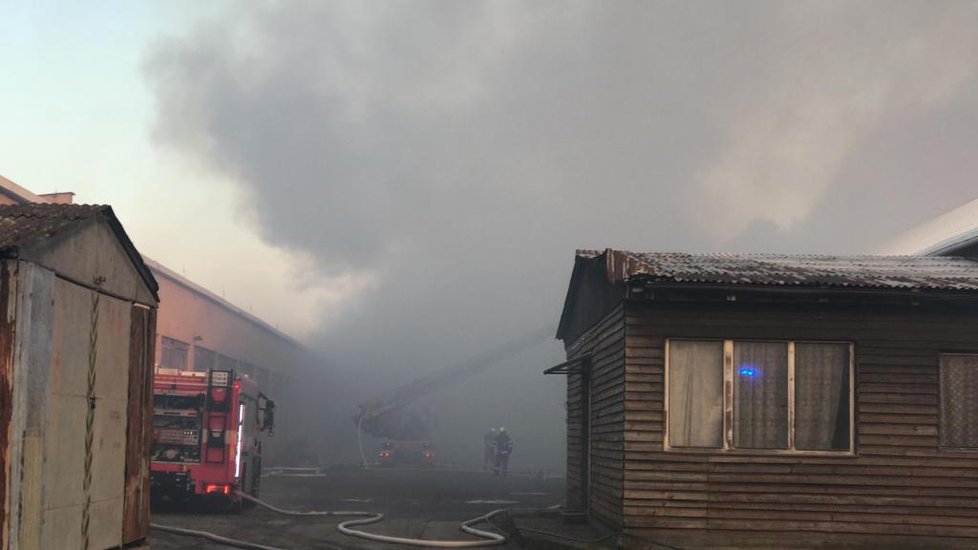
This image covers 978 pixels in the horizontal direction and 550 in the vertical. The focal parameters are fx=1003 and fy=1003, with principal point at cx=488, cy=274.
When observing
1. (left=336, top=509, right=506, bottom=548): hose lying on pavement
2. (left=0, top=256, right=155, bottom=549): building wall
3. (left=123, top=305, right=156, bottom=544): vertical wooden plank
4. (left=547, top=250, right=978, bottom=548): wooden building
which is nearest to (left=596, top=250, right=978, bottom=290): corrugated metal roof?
(left=547, top=250, right=978, bottom=548): wooden building

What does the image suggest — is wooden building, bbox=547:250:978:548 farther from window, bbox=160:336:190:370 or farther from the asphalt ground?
window, bbox=160:336:190:370

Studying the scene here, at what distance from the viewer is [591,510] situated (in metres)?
16.8

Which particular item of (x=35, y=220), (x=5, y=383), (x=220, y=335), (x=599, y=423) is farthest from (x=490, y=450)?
(x=5, y=383)

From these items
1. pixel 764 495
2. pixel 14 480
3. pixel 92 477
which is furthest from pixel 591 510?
pixel 14 480

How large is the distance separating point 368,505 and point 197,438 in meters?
5.52

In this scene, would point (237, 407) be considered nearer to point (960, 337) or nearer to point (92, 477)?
point (92, 477)

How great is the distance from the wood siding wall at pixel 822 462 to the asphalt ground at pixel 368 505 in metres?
3.49

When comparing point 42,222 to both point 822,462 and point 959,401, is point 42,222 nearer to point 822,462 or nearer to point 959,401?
point 822,462

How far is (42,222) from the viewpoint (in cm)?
952

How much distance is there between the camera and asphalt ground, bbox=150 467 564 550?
16.1 m

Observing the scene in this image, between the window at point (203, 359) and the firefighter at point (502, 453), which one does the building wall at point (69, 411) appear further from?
the window at point (203, 359)

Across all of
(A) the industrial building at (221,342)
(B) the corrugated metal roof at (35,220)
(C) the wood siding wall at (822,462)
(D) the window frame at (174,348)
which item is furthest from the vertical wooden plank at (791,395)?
(D) the window frame at (174,348)

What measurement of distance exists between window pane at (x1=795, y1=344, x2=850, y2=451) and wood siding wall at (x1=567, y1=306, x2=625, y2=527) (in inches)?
95.3

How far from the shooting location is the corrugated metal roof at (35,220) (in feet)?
29.0
